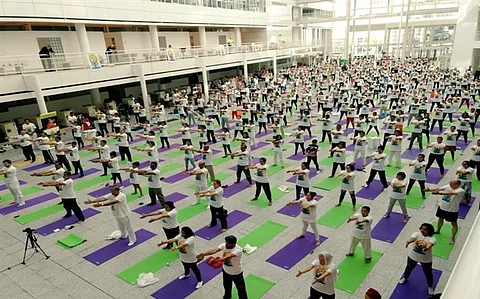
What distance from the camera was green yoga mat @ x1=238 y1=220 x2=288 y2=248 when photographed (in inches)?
316

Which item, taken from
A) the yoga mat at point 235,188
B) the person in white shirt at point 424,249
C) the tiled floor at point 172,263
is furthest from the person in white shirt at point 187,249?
the yoga mat at point 235,188

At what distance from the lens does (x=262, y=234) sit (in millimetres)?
8336

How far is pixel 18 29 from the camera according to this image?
19.2m

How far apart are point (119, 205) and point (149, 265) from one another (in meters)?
1.56

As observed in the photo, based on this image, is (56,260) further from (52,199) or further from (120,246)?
(52,199)

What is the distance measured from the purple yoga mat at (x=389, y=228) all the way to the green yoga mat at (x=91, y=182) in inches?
383

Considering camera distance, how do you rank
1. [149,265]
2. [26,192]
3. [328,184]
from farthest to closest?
[26,192], [328,184], [149,265]

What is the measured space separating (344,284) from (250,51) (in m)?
28.6

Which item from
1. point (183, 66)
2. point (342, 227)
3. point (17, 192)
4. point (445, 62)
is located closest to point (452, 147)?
point (342, 227)

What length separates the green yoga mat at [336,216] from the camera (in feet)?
28.0

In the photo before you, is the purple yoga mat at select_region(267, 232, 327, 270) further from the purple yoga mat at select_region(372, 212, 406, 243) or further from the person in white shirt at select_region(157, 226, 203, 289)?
the person in white shirt at select_region(157, 226, 203, 289)

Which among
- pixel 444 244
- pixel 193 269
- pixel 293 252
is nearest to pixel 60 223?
pixel 193 269

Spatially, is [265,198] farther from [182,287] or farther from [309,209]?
[182,287]

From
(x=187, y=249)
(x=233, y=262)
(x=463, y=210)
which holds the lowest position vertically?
(x=463, y=210)
